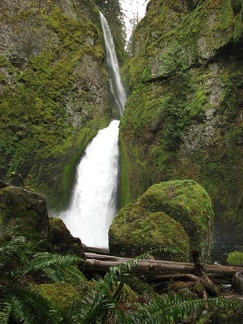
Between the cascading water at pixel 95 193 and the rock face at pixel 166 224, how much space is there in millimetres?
3724

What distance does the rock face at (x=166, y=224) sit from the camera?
286 inches

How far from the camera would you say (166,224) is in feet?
25.4

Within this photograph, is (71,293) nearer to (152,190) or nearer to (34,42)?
(152,190)

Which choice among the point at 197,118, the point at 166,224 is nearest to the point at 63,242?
the point at 166,224

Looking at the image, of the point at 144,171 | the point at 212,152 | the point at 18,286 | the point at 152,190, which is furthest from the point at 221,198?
the point at 18,286

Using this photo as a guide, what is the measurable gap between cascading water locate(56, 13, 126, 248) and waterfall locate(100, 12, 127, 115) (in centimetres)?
549

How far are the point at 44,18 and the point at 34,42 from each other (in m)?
2.03

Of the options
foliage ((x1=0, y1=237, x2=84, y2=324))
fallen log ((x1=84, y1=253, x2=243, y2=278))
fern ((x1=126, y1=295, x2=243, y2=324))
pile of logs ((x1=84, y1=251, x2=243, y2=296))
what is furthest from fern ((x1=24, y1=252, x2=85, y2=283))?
pile of logs ((x1=84, y1=251, x2=243, y2=296))

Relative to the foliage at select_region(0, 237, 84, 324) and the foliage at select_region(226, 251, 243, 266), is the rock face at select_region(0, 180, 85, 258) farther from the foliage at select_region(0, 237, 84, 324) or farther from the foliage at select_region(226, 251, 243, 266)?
the foliage at select_region(226, 251, 243, 266)

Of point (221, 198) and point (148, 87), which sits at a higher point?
point (148, 87)

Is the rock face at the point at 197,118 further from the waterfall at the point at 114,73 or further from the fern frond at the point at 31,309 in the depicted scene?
the fern frond at the point at 31,309

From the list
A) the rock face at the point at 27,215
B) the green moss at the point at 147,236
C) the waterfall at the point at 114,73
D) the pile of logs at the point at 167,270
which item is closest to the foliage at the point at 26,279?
the rock face at the point at 27,215

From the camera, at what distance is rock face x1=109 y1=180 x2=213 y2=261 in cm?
727

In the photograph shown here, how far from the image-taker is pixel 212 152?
14453 millimetres
